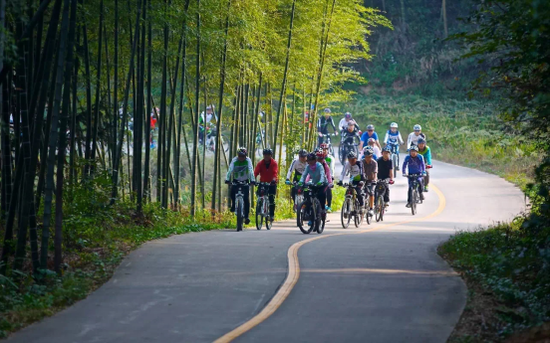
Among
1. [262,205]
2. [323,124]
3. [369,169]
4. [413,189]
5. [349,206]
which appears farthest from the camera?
[323,124]

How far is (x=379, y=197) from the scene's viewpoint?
74.9 ft

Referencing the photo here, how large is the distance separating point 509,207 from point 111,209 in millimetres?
14558

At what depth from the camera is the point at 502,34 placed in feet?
35.4

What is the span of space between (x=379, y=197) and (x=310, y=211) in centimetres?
507

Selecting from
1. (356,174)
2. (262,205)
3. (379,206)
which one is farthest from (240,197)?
(379,206)

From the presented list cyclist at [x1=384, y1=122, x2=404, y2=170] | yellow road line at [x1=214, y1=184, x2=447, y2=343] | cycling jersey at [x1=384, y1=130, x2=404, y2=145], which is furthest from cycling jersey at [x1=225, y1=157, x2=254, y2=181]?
cycling jersey at [x1=384, y1=130, x2=404, y2=145]

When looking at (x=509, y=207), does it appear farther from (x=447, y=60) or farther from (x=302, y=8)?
(x=447, y=60)

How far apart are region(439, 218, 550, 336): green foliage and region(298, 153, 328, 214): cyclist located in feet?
15.8

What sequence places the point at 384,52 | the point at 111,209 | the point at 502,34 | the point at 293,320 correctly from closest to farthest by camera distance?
the point at 293,320
the point at 502,34
the point at 111,209
the point at 384,52

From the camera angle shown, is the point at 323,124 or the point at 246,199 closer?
the point at 246,199

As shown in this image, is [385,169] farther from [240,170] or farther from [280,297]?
[280,297]

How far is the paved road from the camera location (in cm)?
847

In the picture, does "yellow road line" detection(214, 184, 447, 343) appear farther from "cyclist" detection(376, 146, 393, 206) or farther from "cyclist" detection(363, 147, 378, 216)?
"cyclist" detection(376, 146, 393, 206)

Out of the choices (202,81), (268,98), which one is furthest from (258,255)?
(268,98)
